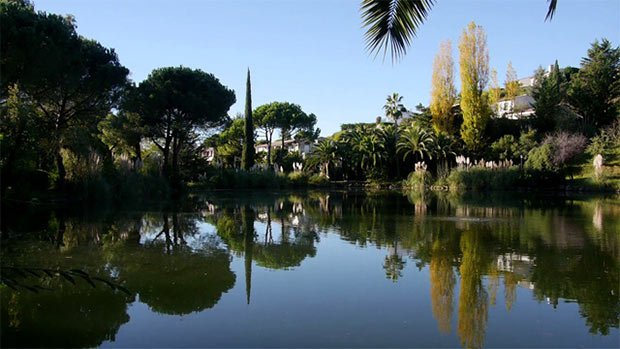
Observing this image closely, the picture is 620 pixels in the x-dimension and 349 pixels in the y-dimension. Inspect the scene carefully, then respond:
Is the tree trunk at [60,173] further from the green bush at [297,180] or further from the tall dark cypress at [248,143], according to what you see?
the tall dark cypress at [248,143]

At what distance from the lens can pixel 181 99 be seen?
1075 inches

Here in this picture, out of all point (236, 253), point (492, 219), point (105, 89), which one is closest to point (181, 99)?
point (105, 89)

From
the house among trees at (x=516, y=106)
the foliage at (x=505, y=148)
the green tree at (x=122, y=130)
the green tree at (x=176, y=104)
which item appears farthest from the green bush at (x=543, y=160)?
the green tree at (x=122, y=130)

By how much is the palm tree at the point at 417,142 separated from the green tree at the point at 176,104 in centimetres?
1299

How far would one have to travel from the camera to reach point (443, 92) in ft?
119

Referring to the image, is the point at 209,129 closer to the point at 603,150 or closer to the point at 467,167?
the point at 467,167

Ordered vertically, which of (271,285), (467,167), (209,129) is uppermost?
(209,129)

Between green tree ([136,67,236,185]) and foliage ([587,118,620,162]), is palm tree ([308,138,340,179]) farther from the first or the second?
foliage ([587,118,620,162])

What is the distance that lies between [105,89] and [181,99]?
687cm

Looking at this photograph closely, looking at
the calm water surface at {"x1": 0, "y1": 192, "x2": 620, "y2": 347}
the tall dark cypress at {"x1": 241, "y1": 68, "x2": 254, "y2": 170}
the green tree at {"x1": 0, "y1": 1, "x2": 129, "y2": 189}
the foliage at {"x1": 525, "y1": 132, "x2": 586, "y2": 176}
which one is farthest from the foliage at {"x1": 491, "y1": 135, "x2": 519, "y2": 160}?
the green tree at {"x1": 0, "y1": 1, "x2": 129, "y2": 189}

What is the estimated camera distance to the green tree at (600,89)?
117 ft

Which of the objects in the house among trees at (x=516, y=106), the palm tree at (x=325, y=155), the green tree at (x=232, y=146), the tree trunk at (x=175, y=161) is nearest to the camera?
the tree trunk at (x=175, y=161)

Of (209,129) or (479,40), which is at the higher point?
(479,40)

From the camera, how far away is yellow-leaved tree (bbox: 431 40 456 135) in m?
36.5
